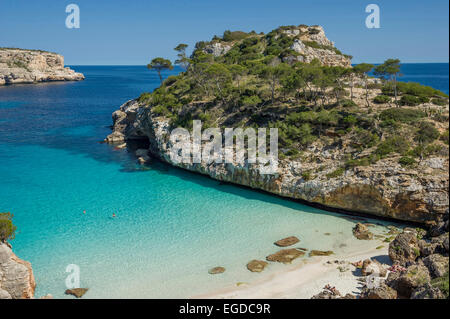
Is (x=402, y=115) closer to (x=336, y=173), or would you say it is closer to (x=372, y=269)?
(x=336, y=173)

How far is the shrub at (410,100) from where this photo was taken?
27175 millimetres

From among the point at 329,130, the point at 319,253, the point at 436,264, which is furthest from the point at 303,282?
the point at 329,130

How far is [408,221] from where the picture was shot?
70.5 feet

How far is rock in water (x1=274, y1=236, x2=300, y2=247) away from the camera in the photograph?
19875mm

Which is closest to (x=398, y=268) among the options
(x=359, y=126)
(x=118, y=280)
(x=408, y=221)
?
(x=408, y=221)

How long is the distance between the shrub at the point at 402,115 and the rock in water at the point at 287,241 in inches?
526

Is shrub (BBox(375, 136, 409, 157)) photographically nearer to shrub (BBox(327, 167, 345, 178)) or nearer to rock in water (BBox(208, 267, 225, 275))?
shrub (BBox(327, 167, 345, 178))

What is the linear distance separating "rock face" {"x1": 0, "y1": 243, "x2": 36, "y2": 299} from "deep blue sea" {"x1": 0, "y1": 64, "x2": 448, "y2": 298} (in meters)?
1.22

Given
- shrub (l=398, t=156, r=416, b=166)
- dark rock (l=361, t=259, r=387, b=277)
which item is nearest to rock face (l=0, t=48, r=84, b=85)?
shrub (l=398, t=156, r=416, b=166)

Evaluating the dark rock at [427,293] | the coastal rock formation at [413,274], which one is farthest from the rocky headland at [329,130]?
the dark rock at [427,293]

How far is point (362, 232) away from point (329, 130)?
987 centimetres

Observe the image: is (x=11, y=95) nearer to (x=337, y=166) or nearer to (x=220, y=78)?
(x=220, y=78)

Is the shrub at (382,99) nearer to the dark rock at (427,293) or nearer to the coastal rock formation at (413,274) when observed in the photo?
the coastal rock formation at (413,274)

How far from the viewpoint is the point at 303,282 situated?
1639cm
